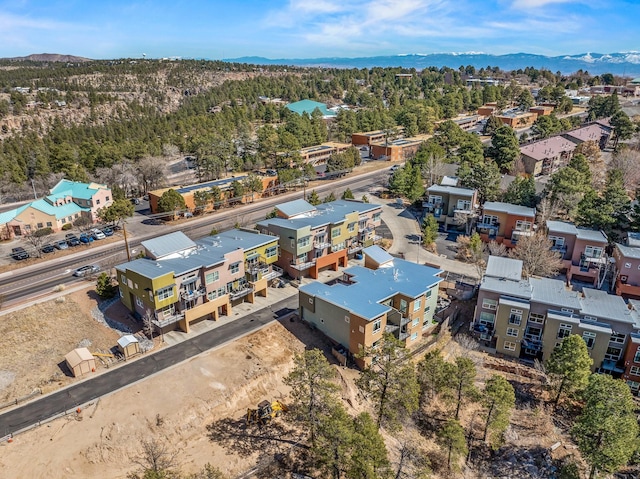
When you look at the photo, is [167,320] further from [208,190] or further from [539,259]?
[539,259]

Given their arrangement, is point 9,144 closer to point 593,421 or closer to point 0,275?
point 0,275

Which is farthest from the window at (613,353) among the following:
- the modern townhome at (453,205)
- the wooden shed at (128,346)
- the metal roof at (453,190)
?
the wooden shed at (128,346)

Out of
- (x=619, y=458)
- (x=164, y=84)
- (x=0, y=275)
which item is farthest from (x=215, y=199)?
(x=164, y=84)

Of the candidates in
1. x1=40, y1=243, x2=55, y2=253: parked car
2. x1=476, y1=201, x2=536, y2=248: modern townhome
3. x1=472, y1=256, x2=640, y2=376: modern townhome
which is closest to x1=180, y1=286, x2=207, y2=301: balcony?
x1=472, y1=256, x2=640, y2=376: modern townhome

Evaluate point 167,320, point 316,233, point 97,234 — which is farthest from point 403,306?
point 97,234

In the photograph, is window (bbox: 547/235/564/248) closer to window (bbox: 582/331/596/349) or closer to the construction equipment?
window (bbox: 582/331/596/349)

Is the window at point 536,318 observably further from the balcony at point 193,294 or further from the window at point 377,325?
the balcony at point 193,294

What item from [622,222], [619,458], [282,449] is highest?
[622,222]

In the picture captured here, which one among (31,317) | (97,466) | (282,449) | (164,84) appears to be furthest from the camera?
(164,84)
